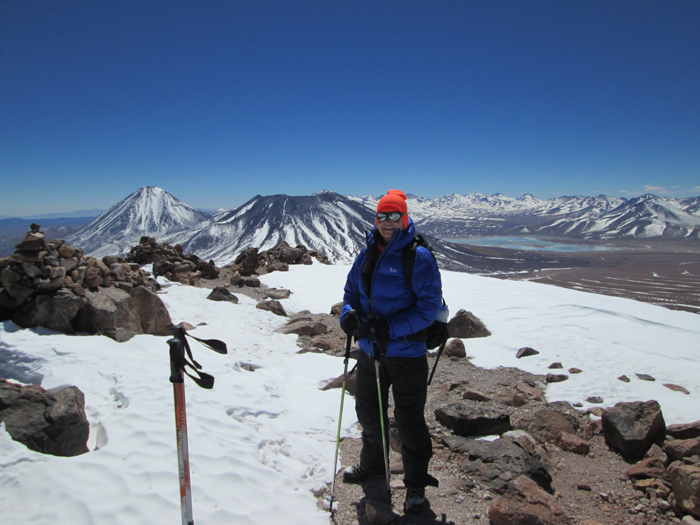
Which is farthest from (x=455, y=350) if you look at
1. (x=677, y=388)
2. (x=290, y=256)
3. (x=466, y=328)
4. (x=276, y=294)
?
(x=290, y=256)

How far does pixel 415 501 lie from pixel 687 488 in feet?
7.47

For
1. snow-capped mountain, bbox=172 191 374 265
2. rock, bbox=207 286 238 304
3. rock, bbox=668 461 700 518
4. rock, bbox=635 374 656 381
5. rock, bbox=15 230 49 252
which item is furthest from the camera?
snow-capped mountain, bbox=172 191 374 265

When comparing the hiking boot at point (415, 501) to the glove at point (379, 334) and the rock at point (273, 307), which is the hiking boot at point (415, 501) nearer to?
the glove at point (379, 334)

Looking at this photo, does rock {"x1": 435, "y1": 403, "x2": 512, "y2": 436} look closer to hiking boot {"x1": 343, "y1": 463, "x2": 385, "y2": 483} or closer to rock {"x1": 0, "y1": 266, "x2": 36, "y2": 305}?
hiking boot {"x1": 343, "y1": 463, "x2": 385, "y2": 483}

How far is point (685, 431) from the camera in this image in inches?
162

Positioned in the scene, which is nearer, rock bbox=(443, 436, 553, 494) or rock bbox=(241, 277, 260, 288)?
rock bbox=(443, 436, 553, 494)

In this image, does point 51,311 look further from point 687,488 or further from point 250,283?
point 250,283

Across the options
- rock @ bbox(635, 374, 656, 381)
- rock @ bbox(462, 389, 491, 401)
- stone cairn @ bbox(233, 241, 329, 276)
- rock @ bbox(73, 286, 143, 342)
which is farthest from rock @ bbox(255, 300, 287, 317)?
rock @ bbox(635, 374, 656, 381)

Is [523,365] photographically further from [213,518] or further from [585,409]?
[213,518]

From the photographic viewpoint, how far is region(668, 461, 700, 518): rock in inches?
112

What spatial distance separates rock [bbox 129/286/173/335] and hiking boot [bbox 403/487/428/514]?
6.43 meters

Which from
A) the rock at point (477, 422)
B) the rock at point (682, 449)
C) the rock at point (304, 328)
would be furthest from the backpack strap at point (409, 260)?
the rock at point (304, 328)

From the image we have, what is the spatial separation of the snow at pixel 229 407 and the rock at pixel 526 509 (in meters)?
1.45

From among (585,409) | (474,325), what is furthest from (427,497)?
(474,325)
